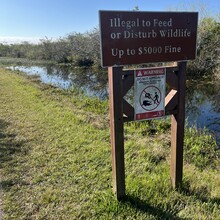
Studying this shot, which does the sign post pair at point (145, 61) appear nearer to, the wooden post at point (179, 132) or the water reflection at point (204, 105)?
the wooden post at point (179, 132)

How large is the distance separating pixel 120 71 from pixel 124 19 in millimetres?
545

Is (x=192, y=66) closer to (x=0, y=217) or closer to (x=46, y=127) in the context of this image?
(x=46, y=127)

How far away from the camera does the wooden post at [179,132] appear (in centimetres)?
285

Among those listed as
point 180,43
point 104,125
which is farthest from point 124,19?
point 104,125

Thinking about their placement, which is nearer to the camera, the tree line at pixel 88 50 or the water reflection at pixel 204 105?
the water reflection at pixel 204 105

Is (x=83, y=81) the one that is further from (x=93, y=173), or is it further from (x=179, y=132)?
(x=179, y=132)

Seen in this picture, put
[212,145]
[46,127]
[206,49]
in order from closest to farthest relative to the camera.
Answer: [212,145] → [46,127] → [206,49]

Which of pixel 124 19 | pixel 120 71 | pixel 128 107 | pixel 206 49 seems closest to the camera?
pixel 124 19

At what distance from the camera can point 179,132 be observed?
2969mm

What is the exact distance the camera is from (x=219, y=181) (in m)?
3.26

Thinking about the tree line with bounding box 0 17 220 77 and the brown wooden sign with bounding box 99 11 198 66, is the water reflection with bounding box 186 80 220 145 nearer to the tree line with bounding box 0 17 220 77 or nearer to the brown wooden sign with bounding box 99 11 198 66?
the tree line with bounding box 0 17 220 77

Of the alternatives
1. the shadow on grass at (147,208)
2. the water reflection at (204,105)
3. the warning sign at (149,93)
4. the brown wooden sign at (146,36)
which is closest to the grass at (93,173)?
the shadow on grass at (147,208)

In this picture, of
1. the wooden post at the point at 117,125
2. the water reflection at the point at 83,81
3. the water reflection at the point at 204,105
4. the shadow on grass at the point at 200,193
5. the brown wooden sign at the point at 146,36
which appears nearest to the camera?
the brown wooden sign at the point at 146,36

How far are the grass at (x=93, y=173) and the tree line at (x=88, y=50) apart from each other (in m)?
11.8
